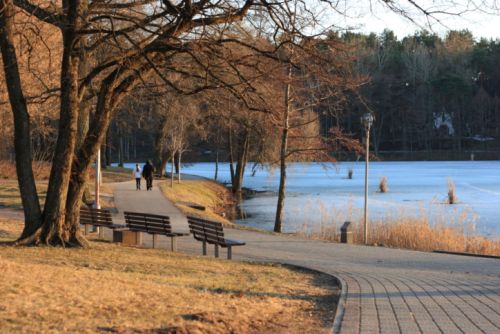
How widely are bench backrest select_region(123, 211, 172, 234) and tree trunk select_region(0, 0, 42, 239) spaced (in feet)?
9.97

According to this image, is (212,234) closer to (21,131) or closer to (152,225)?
(152,225)

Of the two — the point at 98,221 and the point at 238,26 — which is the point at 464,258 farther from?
the point at 98,221

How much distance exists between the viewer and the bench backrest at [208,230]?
14438 mm

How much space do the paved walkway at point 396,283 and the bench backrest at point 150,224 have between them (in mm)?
686

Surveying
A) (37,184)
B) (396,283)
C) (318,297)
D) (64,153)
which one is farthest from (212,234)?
(37,184)

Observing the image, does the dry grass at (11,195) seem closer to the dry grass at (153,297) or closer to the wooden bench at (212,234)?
the wooden bench at (212,234)

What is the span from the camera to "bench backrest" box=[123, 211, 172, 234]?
52.4 feet

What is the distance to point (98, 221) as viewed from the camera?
17.4 m

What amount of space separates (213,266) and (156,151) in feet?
132

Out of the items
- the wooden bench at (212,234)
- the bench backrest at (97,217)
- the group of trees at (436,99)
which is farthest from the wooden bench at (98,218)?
the group of trees at (436,99)

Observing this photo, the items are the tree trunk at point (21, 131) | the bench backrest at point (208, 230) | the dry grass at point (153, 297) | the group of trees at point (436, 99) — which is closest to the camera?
the dry grass at point (153, 297)

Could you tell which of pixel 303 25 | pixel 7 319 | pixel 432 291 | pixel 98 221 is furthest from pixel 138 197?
pixel 7 319

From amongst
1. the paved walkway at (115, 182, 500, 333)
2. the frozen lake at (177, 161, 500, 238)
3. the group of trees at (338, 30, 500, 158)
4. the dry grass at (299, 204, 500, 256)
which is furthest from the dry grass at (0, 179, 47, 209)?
the group of trees at (338, 30, 500, 158)

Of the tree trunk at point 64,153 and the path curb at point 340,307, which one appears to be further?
the tree trunk at point 64,153
